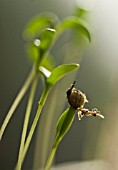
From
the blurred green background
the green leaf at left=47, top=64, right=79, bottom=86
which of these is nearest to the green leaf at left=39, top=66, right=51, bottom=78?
the green leaf at left=47, top=64, right=79, bottom=86

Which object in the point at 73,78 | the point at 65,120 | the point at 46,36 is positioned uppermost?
the point at 73,78

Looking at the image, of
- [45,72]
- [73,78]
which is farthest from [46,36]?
[73,78]

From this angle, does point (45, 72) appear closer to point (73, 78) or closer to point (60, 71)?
point (60, 71)

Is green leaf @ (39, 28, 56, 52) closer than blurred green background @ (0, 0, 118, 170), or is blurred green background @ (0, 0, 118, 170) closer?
green leaf @ (39, 28, 56, 52)

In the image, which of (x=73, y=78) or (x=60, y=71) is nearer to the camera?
(x=60, y=71)

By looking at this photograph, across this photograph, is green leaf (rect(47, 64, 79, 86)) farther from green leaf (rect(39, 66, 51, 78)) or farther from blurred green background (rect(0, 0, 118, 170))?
blurred green background (rect(0, 0, 118, 170))

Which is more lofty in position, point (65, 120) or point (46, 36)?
point (46, 36)

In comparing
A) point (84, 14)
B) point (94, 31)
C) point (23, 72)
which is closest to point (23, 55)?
point (23, 72)

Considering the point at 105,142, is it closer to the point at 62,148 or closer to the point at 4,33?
the point at 62,148

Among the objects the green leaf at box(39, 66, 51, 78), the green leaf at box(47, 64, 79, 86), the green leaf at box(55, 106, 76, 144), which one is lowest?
the green leaf at box(55, 106, 76, 144)
